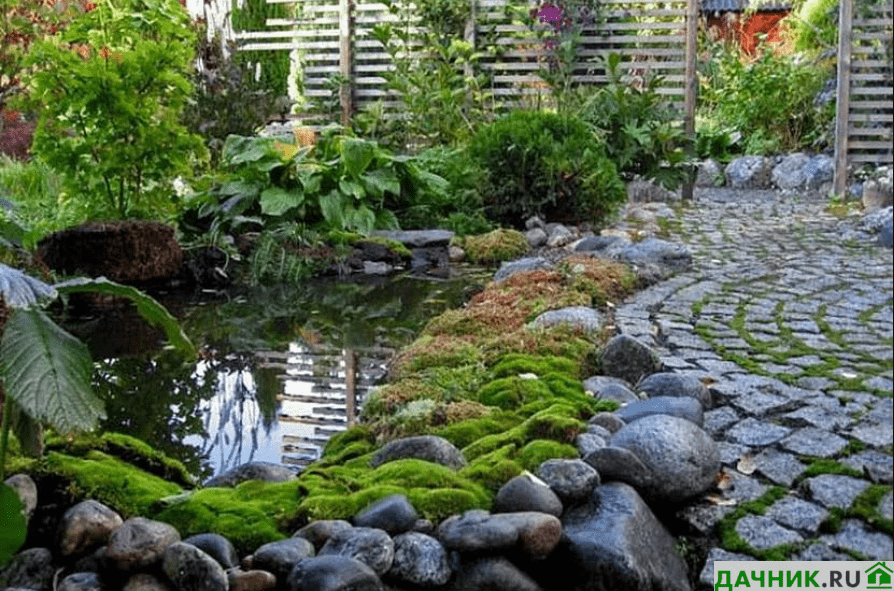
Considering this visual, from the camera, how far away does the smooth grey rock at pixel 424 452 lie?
2.89 meters

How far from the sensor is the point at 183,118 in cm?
928

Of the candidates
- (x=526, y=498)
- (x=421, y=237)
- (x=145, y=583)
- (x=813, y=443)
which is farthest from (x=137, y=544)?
(x=421, y=237)

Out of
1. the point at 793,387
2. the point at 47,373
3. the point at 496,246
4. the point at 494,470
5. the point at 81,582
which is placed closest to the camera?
A: the point at 47,373

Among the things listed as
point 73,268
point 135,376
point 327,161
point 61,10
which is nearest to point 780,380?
point 135,376

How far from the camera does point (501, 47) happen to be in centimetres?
1079

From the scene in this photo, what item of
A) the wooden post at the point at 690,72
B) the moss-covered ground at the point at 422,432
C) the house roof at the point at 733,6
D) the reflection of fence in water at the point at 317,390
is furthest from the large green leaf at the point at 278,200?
the house roof at the point at 733,6

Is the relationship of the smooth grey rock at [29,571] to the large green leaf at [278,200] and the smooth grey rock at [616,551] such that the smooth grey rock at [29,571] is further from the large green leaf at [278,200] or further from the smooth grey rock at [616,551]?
the large green leaf at [278,200]

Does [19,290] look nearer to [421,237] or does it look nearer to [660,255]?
[660,255]

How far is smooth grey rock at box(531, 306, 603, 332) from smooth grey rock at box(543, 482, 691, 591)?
1.79 m

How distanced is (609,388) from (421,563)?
4.25 ft

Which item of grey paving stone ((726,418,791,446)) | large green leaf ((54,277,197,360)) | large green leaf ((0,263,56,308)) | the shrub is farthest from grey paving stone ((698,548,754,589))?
the shrub

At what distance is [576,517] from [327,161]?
5.73 metres

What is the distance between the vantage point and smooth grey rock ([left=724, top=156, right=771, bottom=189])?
1080cm

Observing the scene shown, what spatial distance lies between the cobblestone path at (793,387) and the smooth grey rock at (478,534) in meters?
0.47
